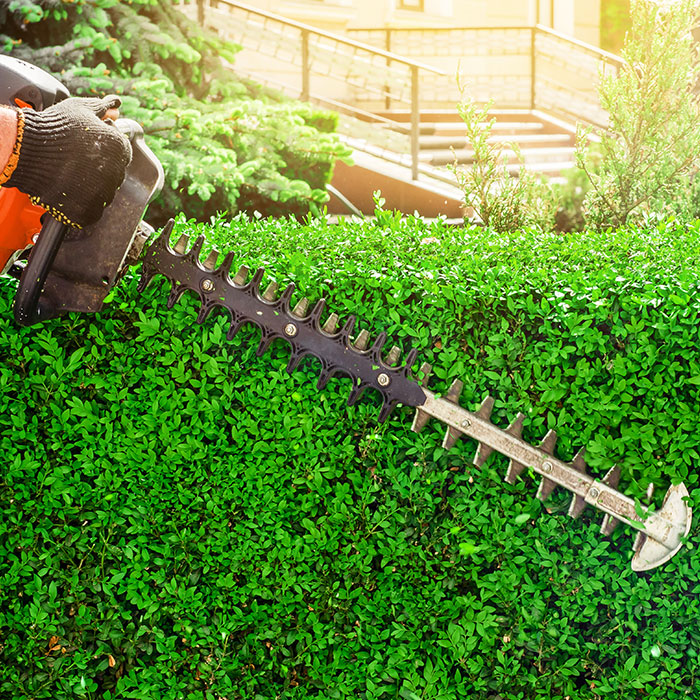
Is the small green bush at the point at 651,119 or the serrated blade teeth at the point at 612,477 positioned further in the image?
the small green bush at the point at 651,119

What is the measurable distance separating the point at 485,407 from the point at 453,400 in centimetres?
10

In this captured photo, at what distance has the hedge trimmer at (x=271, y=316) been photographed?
2.22 m

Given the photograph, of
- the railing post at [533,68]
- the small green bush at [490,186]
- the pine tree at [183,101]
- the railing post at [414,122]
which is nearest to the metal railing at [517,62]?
the railing post at [533,68]

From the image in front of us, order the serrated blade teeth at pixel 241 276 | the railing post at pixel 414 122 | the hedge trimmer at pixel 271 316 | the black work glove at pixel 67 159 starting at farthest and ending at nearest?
1. the railing post at pixel 414 122
2. the serrated blade teeth at pixel 241 276
3. the hedge trimmer at pixel 271 316
4. the black work glove at pixel 67 159

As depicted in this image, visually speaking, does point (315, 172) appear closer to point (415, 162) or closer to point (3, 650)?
point (415, 162)

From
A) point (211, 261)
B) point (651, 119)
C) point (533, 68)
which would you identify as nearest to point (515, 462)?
point (211, 261)

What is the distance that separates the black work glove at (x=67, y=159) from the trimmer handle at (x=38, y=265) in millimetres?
97

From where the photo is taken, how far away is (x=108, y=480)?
259cm

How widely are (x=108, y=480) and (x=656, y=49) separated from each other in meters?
4.29

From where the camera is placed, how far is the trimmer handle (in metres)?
2.12

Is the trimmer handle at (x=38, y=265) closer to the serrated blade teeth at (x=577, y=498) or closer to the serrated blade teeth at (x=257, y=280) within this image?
the serrated blade teeth at (x=257, y=280)

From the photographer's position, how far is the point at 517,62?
16.1 m

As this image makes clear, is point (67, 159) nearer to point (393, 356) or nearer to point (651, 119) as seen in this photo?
point (393, 356)

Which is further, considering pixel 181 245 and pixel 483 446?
pixel 181 245
